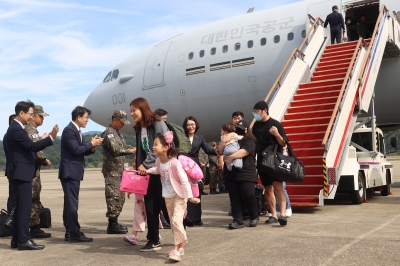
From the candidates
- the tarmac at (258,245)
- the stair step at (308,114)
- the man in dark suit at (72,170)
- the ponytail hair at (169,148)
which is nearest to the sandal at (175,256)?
the tarmac at (258,245)

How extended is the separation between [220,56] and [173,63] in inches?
72.9

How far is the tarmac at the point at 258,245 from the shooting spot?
5.07 m

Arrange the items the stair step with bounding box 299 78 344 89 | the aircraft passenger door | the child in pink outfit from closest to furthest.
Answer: the child in pink outfit, the stair step with bounding box 299 78 344 89, the aircraft passenger door

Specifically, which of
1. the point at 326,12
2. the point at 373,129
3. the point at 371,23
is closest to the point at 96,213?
the point at 373,129

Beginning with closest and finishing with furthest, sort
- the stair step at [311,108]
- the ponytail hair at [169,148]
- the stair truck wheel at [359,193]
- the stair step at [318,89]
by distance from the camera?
the ponytail hair at [169,148] → the stair truck wheel at [359,193] → the stair step at [311,108] → the stair step at [318,89]

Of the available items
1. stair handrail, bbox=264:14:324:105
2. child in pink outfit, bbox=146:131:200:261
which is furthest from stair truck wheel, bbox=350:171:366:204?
child in pink outfit, bbox=146:131:200:261

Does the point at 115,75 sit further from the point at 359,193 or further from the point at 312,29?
the point at 359,193

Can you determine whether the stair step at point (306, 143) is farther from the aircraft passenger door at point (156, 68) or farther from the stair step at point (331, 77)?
the aircraft passenger door at point (156, 68)

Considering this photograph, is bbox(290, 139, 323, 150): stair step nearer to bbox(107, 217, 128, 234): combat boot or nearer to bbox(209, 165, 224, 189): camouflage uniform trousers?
bbox(107, 217, 128, 234): combat boot

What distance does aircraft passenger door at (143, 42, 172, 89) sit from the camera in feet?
53.2

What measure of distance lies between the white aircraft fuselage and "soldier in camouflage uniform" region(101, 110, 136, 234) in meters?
7.48

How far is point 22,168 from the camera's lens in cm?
607

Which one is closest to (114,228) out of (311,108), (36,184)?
(36,184)

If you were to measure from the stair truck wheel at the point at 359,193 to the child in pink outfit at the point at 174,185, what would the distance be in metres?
5.52
